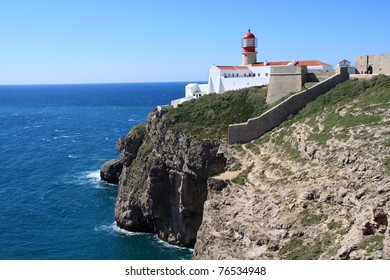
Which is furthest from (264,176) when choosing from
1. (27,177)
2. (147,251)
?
(27,177)

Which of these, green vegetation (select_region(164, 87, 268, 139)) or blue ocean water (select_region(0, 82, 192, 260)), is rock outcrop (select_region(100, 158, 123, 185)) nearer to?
blue ocean water (select_region(0, 82, 192, 260))

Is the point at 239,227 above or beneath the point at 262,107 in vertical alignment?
beneath

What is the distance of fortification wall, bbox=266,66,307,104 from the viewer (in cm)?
4472

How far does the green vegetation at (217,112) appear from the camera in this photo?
148 ft

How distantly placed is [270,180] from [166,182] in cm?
1706

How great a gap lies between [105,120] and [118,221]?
259ft

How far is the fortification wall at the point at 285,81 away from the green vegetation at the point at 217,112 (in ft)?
5.07

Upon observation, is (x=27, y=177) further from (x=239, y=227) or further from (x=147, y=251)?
(x=239, y=227)

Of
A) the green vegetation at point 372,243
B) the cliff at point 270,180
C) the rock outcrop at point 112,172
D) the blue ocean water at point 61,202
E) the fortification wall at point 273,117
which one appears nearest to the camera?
the green vegetation at point 372,243

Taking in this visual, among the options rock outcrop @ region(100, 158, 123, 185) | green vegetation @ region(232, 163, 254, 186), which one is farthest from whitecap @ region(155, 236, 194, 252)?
rock outcrop @ region(100, 158, 123, 185)

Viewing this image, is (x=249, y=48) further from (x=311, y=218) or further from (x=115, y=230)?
(x=311, y=218)

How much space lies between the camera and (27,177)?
214 feet

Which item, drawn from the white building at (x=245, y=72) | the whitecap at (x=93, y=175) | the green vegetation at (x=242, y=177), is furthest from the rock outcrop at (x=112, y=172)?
the green vegetation at (x=242, y=177)

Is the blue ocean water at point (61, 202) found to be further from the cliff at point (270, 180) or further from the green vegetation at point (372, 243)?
the green vegetation at point (372, 243)
